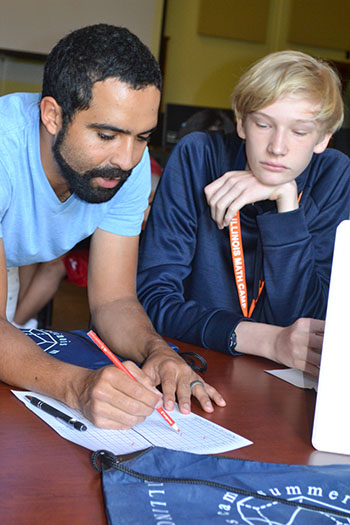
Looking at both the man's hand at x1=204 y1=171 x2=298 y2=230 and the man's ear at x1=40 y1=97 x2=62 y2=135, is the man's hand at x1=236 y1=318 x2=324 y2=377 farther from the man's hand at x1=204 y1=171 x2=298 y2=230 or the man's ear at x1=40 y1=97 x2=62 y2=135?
the man's ear at x1=40 y1=97 x2=62 y2=135

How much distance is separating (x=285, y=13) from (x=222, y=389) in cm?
642

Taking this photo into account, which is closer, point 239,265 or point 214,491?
point 214,491

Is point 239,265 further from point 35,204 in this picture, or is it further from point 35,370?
point 35,370

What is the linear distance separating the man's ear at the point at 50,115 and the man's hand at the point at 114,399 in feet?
1.82

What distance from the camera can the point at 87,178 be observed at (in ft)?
4.34

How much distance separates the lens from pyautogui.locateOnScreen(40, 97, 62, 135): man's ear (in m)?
1.28

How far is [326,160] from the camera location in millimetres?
1691

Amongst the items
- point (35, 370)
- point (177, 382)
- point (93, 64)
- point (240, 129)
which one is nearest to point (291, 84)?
point (240, 129)

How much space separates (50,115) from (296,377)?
0.69 m

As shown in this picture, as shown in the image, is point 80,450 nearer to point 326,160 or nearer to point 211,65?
point 326,160

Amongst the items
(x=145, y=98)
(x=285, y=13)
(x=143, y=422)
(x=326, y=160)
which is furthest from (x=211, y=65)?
(x=143, y=422)

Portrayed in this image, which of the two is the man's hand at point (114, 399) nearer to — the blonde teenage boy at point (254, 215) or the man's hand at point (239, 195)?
the blonde teenage boy at point (254, 215)

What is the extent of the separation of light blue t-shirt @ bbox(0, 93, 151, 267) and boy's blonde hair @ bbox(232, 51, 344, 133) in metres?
0.28

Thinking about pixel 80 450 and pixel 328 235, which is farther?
pixel 328 235
